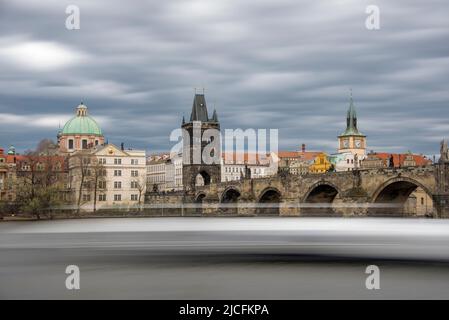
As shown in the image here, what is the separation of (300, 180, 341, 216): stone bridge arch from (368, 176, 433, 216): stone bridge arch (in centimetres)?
746

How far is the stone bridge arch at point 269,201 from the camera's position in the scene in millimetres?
71812

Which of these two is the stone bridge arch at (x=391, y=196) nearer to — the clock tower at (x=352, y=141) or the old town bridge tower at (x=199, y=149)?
the old town bridge tower at (x=199, y=149)

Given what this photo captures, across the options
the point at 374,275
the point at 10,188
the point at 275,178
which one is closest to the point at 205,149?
the point at 275,178

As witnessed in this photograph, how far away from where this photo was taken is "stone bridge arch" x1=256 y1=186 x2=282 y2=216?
71.8 m

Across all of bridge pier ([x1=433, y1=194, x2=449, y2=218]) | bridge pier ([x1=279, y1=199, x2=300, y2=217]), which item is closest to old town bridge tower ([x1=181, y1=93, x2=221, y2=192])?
bridge pier ([x1=279, y1=199, x2=300, y2=217])

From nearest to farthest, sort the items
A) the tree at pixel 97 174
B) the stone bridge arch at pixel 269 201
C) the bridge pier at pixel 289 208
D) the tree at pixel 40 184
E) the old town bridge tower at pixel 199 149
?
the tree at pixel 40 184
the bridge pier at pixel 289 208
the tree at pixel 97 174
the stone bridge arch at pixel 269 201
the old town bridge tower at pixel 199 149

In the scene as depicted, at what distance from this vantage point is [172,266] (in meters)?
17.0

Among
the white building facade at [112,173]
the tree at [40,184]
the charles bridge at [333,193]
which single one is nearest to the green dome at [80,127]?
the white building facade at [112,173]

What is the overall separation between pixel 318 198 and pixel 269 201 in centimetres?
1088

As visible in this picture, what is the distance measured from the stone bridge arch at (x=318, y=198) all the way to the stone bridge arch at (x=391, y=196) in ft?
24.5

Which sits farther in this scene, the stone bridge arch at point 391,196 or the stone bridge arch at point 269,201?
the stone bridge arch at point 269,201

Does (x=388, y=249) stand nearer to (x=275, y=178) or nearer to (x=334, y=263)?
(x=334, y=263)
